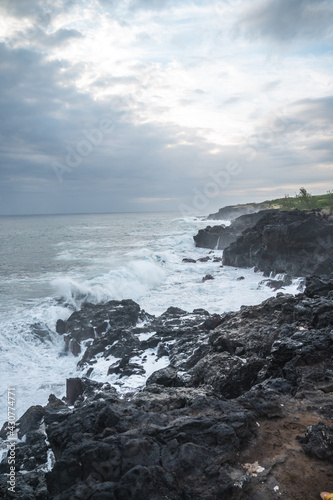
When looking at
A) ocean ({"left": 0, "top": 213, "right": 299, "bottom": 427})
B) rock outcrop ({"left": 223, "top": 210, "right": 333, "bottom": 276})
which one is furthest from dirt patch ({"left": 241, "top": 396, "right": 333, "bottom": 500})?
rock outcrop ({"left": 223, "top": 210, "right": 333, "bottom": 276})

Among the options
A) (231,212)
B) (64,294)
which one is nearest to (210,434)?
(64,294)

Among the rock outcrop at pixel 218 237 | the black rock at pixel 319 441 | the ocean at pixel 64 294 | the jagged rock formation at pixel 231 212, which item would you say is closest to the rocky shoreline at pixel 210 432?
the black rock at pixel 319 441

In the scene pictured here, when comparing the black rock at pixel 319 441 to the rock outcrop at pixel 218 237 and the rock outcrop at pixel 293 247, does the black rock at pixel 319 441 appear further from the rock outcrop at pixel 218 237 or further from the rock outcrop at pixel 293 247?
the rock outcrop at pixel 218 237

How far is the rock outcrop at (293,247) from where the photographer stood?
27078 millimetres

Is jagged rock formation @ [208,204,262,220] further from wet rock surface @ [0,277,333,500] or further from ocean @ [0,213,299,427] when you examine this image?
wet rock surface @ [0,277,333,500]

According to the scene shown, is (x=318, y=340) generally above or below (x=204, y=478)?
above

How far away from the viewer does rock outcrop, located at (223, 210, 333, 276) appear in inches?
1066

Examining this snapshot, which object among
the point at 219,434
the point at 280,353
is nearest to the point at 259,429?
the point at 219,434

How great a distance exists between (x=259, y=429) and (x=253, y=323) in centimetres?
677

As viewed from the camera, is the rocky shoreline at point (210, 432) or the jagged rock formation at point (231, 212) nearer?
Answer: the rocky shoreline at point (210, 432)

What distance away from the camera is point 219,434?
544 cm

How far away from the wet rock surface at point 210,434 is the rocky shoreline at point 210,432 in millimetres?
19

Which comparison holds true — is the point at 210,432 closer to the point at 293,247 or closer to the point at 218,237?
the point at 293,247

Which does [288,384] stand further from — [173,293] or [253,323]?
[173,293]
